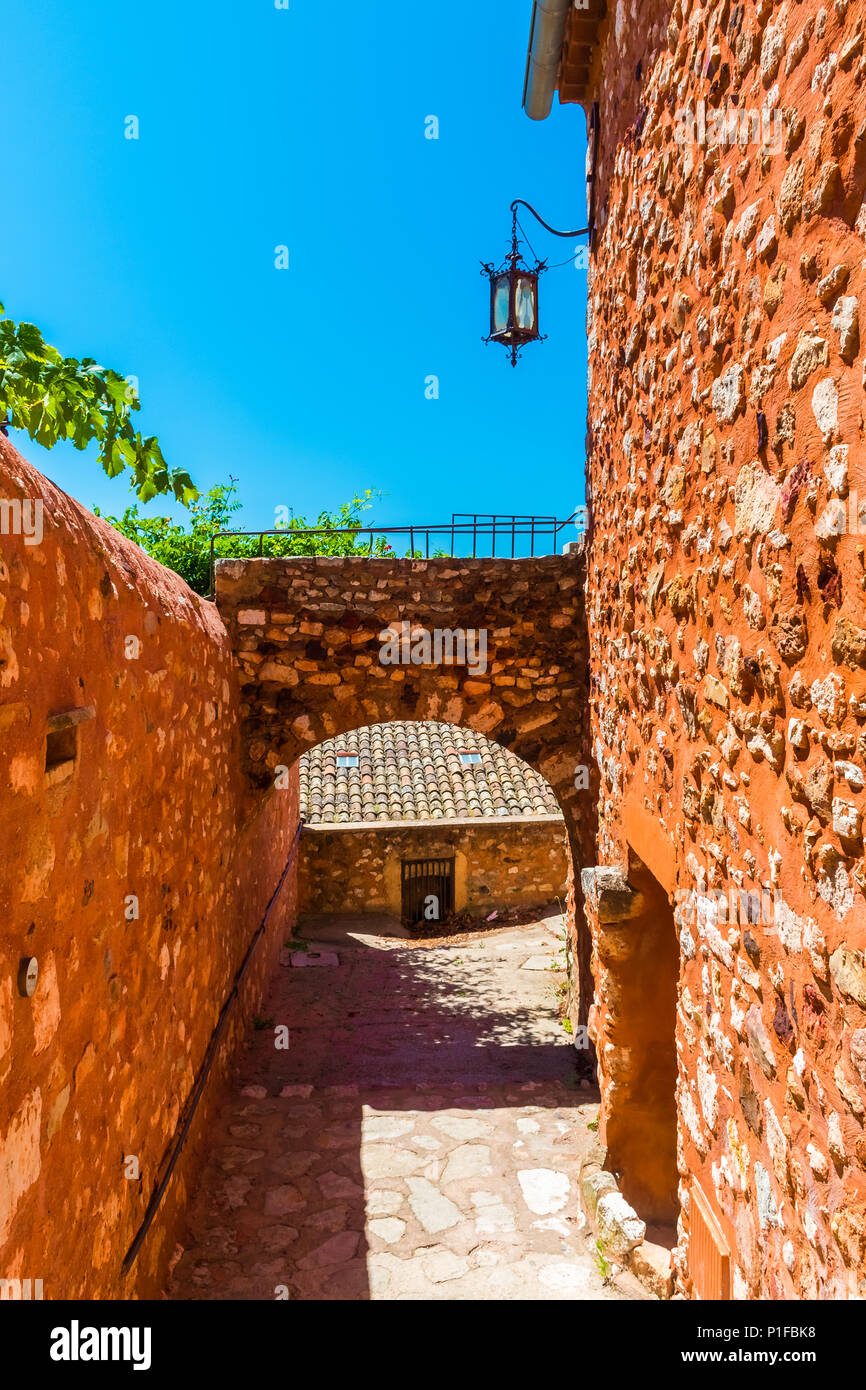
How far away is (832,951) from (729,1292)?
1.37 m

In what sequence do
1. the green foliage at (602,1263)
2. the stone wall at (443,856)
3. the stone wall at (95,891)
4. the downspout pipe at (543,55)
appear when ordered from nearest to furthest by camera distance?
the stone wall at (95,891) → the green foliage at (602,1263) → the downspout pipe at (543,55) → the stone wall at (443,856)

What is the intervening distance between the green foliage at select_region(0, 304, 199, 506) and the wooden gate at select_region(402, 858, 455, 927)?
336 inches

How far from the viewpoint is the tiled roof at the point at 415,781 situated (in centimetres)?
1095

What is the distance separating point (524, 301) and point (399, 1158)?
215 inches

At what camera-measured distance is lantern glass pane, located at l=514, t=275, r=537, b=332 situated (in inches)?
200

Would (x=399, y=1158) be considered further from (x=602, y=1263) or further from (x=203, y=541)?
(x=203, y=541)

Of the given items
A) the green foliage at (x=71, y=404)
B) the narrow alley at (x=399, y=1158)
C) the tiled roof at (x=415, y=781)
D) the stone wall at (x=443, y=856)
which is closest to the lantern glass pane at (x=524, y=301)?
the green foliage at (x=71, y=404)

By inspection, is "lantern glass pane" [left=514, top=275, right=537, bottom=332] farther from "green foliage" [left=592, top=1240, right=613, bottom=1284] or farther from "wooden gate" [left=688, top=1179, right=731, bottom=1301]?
"green foliage" [left=592, top=1240, right=613, bottom=1284]

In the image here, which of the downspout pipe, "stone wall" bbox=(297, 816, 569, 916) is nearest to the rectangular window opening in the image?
the downspout pipe

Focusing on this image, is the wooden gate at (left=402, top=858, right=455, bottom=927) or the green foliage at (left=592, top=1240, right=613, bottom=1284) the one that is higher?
the wooden gate at (left=402, top=858, right=455, bottom=927)

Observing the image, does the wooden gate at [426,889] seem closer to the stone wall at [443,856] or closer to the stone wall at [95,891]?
the stone wall at [443,856]

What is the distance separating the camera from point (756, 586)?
184 centimetres

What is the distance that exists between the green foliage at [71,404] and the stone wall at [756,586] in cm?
186
